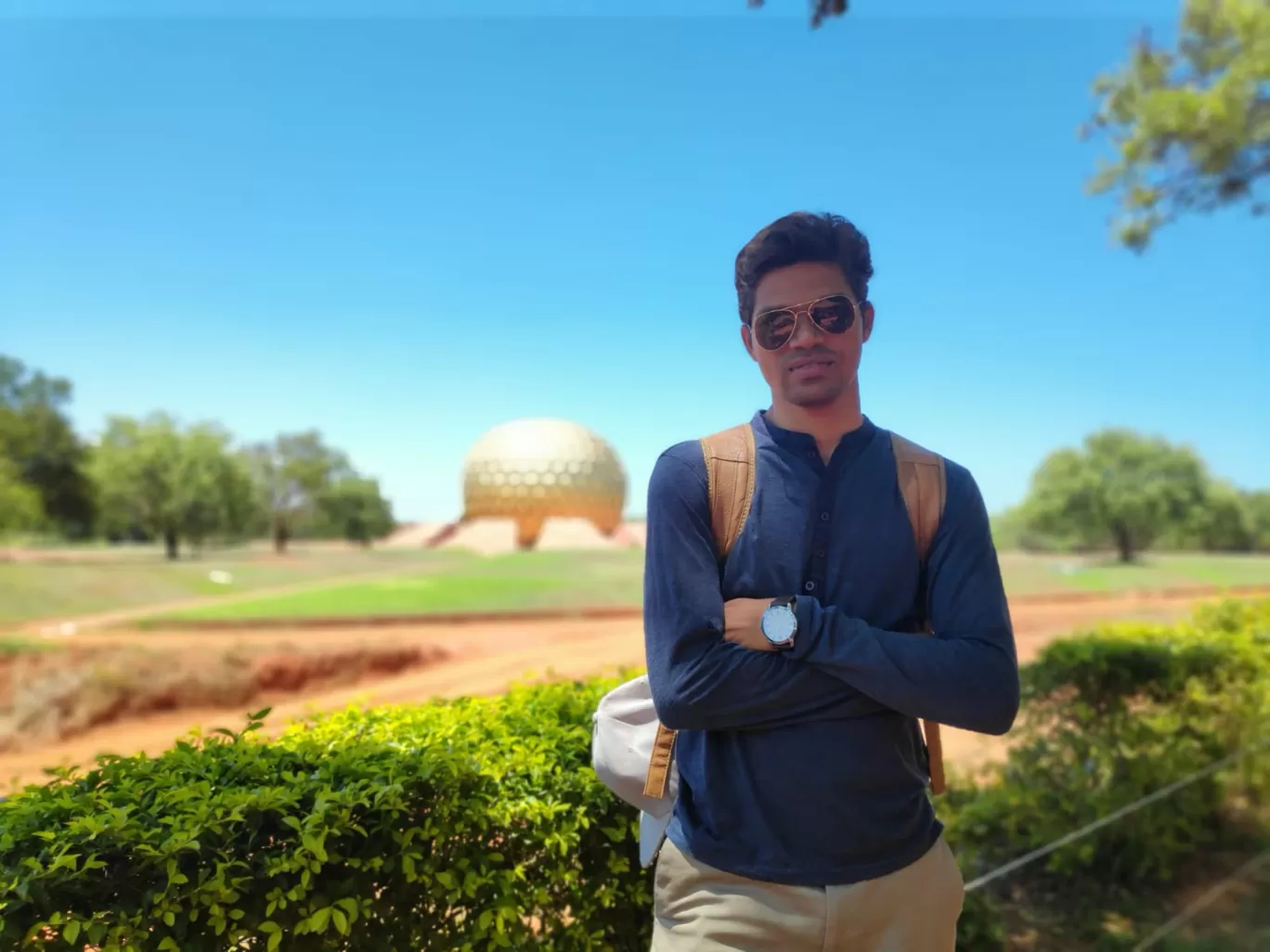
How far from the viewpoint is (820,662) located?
126 cm

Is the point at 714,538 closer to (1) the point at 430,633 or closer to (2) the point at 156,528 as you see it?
(1) the point at 430,633

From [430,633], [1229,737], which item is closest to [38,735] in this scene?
[430,633]

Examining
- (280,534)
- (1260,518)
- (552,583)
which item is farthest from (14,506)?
(1260,518)

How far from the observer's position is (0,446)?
13422 millimetres

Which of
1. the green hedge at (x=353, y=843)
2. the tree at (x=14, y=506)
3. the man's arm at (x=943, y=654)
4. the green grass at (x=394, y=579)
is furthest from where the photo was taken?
the green grass at (x=394, y=579)

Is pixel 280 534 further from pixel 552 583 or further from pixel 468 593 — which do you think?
pixel 552 583

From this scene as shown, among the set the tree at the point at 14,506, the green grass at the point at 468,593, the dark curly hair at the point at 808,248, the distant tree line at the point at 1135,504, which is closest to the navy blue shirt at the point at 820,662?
the dark curly hair at the point at 808,248

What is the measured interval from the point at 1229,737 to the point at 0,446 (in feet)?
55.4

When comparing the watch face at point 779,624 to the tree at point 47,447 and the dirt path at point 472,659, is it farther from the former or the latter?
the tree at point 47,447

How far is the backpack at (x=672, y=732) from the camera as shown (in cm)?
139

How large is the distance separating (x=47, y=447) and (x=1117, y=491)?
23211 mm

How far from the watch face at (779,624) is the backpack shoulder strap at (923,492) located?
0.97 feet

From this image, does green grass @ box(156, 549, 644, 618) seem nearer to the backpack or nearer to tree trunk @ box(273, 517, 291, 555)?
tree trunk @ box(273, 517, 291, 555)

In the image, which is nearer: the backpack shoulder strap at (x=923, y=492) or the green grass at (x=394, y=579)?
the backpack shoulder strap at (x=923, y=492)
